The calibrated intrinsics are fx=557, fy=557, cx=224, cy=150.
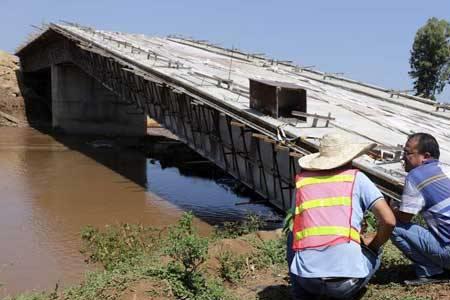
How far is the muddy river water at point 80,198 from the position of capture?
10.6 meters

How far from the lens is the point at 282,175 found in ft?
37.5

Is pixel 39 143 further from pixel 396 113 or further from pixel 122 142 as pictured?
pixel 396 113

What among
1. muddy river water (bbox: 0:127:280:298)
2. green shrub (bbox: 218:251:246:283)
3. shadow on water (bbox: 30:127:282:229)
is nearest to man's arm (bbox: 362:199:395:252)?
green shrub (bbox: 218:251:246:283)

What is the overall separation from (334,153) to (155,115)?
1456cm

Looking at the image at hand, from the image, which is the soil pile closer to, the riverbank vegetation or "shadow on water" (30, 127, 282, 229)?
"shadow on water" (30, 127, 282, 229)

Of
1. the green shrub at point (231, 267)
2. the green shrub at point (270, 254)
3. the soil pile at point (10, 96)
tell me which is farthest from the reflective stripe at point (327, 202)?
the soil pile at point (10, 96)

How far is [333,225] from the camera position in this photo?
3.91 metres

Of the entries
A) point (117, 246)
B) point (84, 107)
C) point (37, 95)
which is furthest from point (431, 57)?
point (117, 246)

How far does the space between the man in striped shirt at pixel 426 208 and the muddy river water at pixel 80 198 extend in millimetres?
6059

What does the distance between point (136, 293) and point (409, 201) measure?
257 centimetres

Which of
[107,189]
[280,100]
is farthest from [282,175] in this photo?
[107,189]

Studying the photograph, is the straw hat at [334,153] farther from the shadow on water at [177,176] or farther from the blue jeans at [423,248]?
the shadow on water at [177,176]

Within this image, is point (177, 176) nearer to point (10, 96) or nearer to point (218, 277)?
point (218, 277)

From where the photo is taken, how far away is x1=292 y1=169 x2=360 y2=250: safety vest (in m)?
3.90
